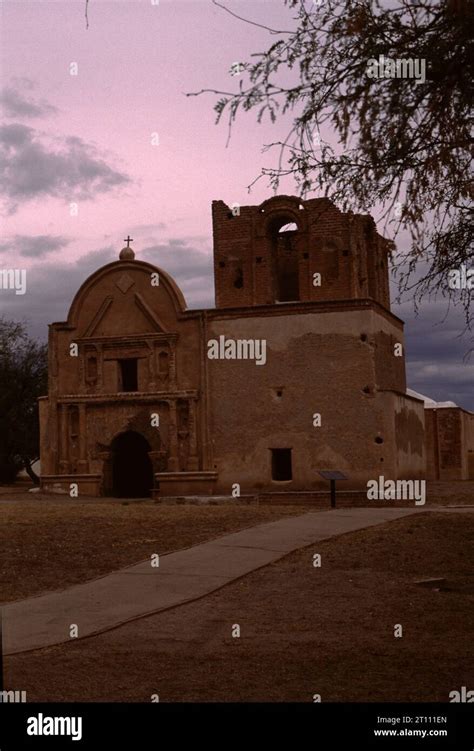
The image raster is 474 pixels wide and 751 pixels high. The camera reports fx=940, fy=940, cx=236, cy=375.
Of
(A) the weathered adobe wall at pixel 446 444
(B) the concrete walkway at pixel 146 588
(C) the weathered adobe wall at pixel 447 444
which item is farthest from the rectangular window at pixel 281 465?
(B) the concrete walkway at pixel 146 588

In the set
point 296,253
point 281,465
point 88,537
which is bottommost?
point 88,537

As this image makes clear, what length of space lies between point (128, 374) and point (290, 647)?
22.9 meters

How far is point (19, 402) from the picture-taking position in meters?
43.1

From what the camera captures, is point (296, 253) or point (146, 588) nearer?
point (146, 588)

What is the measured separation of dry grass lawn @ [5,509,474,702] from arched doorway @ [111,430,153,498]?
18.3m

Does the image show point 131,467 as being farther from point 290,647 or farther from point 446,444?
point 290,647

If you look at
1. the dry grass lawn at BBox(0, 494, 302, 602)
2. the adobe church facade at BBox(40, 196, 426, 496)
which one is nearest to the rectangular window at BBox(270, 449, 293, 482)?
the adobe church facade at BBox(40, 196, 426, 496)

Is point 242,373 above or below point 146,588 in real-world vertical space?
above

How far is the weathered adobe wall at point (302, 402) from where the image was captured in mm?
26547

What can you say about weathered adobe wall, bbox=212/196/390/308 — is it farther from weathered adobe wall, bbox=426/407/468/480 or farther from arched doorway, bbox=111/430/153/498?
weathered adobe wall, bbox=426/407/468/480

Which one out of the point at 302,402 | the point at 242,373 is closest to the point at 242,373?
the point at 242,373

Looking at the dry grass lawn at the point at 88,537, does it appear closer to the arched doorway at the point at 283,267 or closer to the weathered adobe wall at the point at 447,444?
the arched doorway at the point at 283,267
